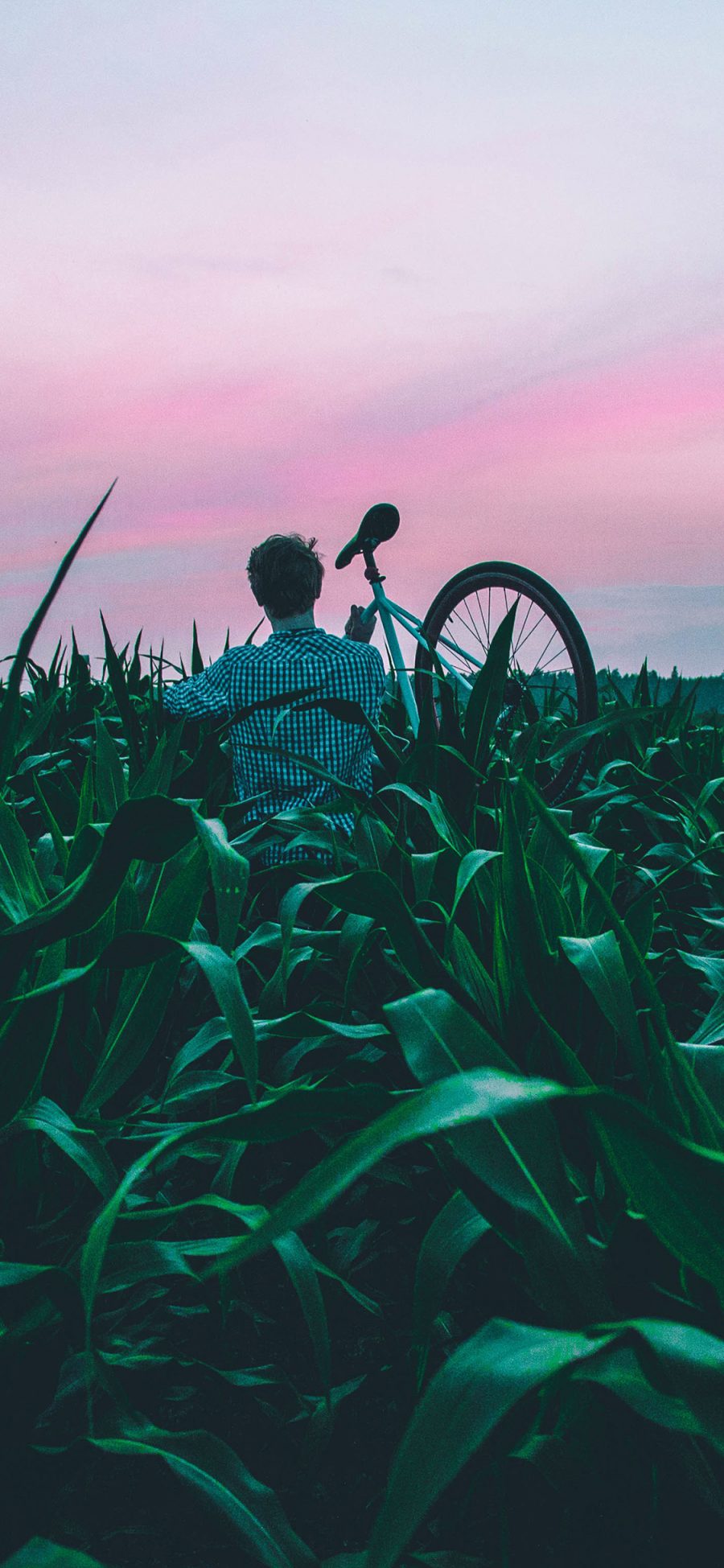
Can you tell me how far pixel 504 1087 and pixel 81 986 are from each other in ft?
1.93

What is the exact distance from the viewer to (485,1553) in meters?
0.79

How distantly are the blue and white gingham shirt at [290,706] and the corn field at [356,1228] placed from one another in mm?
851

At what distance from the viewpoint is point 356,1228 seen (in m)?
1.05

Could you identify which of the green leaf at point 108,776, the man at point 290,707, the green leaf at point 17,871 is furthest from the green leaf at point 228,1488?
the man at point 290,707

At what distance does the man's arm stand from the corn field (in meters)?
0.90

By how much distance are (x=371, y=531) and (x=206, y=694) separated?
1804 mm

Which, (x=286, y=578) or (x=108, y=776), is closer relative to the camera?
(x=108, y=776)

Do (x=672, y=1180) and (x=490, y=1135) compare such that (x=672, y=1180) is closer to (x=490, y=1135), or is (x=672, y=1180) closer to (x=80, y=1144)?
(x=490, y=1135)

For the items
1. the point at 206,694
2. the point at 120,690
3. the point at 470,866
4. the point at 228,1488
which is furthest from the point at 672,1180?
the point at 206,694

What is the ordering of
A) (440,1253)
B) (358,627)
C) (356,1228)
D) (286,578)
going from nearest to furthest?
(440,1253) < (356,1228) < (286,578) < (358,627)

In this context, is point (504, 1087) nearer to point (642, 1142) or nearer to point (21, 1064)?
point (642, 1142)

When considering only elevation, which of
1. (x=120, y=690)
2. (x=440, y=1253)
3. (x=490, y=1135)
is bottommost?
(x=440, y=1253)

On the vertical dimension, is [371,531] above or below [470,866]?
above

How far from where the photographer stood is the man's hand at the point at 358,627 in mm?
3764
